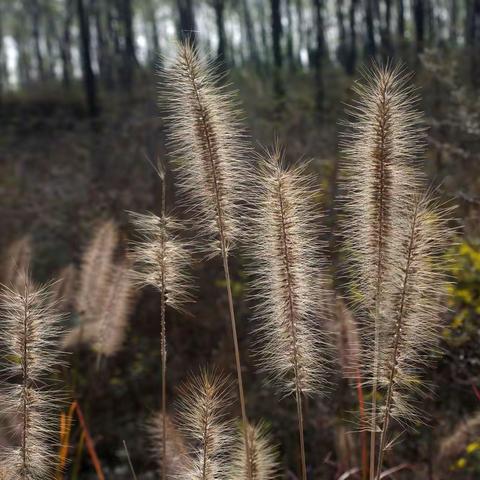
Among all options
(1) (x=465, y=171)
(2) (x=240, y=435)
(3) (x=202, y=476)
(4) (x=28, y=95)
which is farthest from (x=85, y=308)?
(4) (x=28, y=95)

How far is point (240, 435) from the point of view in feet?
7.86

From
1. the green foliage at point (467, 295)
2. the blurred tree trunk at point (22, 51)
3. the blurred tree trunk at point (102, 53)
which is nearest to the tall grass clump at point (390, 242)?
the green foliage at point (467, 295)

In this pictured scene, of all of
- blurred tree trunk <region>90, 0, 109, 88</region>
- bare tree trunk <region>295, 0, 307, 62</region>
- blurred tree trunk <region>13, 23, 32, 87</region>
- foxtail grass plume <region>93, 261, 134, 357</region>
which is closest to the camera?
foxtail grass plume <region>93, 261, 134, 357</region>

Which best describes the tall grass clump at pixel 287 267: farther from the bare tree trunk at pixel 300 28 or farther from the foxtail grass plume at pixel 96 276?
the bare tree trunk at pixel 300 28

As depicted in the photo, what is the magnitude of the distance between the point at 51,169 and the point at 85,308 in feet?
45.7

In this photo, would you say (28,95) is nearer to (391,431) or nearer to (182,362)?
(182,362)

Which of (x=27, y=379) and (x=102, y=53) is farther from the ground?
(x=102, y=53)

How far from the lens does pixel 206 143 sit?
2068 millimetres

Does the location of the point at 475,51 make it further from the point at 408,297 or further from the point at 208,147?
the point at 408,297

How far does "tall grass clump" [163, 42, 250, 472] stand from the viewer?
6.76 feet

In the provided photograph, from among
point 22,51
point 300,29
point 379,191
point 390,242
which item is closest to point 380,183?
point 379,191

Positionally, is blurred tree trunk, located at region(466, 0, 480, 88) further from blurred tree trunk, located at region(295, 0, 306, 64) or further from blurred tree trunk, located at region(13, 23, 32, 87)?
blurred tree trunk, located at region(13, 23, 32, 87)

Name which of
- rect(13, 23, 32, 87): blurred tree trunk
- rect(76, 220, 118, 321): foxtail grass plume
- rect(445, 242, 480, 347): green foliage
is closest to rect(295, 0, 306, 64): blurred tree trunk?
rect(13, 23, 32, 87): blurred tree trunk

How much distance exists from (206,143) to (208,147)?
0.6 inches
